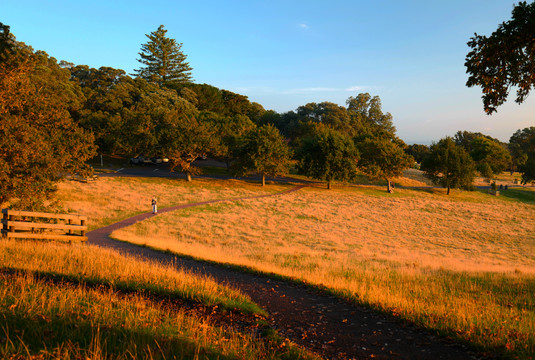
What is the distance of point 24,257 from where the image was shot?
948 cm

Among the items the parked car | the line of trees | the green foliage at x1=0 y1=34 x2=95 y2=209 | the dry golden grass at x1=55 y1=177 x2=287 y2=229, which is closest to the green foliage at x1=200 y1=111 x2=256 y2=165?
the line of trees

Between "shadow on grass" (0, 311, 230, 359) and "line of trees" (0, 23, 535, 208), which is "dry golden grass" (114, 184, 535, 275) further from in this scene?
"shadow on grass" (0, 311, 230, 359)

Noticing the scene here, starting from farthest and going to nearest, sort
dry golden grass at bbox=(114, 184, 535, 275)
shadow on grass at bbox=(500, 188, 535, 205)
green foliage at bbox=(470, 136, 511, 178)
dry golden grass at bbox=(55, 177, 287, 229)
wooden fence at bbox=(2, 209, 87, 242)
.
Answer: green foliage at bbox=(470, 136, 511, 178)
shadow on grass at bbox=(500, 188, 535, 205)
dry golden grass at bbox=(55, 177, 287, 229)
dry golden grass at bbox=(114, 184, 535, 275)
wooden fence at bbox=(2, 209, 87, 242)

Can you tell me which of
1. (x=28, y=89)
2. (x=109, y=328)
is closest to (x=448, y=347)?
(x=109, y=328)

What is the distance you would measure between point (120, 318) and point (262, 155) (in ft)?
166

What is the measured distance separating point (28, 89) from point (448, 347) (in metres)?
24.2

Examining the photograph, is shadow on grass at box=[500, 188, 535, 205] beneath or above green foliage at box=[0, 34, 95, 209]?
beneath

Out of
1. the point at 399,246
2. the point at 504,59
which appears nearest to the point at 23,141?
the point at 504,59

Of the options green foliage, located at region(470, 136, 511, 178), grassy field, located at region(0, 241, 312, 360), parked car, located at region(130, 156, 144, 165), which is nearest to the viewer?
grassy field, located at region(0, 241, 312, 360)

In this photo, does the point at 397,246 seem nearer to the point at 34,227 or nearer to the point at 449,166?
the point at 34,227

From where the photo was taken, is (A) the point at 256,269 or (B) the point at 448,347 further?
(A) the point at 256,269

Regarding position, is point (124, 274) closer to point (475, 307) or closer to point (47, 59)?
point (475, 307)

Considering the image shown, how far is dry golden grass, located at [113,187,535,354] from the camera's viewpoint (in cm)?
797

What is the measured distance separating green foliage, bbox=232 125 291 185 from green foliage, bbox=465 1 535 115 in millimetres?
44147
